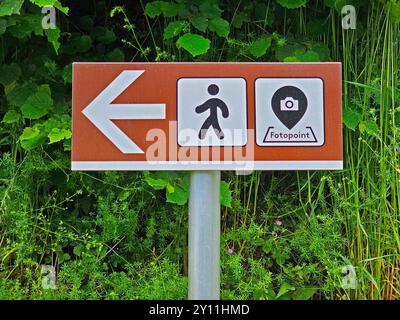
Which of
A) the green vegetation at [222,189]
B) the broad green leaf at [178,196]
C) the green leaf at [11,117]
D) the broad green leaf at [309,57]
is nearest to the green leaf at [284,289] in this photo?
the green vegetation at [222,189]

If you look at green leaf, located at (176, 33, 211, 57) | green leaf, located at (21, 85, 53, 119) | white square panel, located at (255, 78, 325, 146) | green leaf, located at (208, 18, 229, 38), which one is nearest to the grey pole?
white square panel, located at (255, 78, 325, 146)

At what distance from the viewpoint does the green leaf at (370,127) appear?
1.93 metres

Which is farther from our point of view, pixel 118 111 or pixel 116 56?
pixel 116 56

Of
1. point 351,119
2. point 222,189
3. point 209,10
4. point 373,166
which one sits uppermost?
point 209,10

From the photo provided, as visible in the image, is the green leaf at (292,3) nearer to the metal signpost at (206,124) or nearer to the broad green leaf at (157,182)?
the broad green leaf at (157,182)

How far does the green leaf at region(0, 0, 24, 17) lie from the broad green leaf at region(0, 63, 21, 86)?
0.37 meters

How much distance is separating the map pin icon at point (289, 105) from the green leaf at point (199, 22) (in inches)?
38.6

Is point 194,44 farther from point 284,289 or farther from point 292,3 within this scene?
point 284,289

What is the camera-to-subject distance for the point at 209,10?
202cm

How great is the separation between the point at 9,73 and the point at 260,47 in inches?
36.2

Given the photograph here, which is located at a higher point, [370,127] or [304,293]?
[370,127]

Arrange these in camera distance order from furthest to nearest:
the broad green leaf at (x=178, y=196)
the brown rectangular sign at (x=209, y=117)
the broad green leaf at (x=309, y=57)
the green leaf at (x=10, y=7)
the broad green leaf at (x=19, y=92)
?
the broad green leaf at (x=19, y=92) → the broad green leaf at (x=309, y=57) → the broad green leaf at (x=178, y=196) → the green leaf at (x=10, y=7) → the brown rectangular sign at (x=209, y=117)

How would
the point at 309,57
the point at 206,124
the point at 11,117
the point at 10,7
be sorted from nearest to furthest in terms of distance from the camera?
the point at 206,124 → the point at 10,7 → the point at 309,57 → the point at 11,117

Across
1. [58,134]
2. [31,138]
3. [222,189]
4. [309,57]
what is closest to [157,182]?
[222,189]
